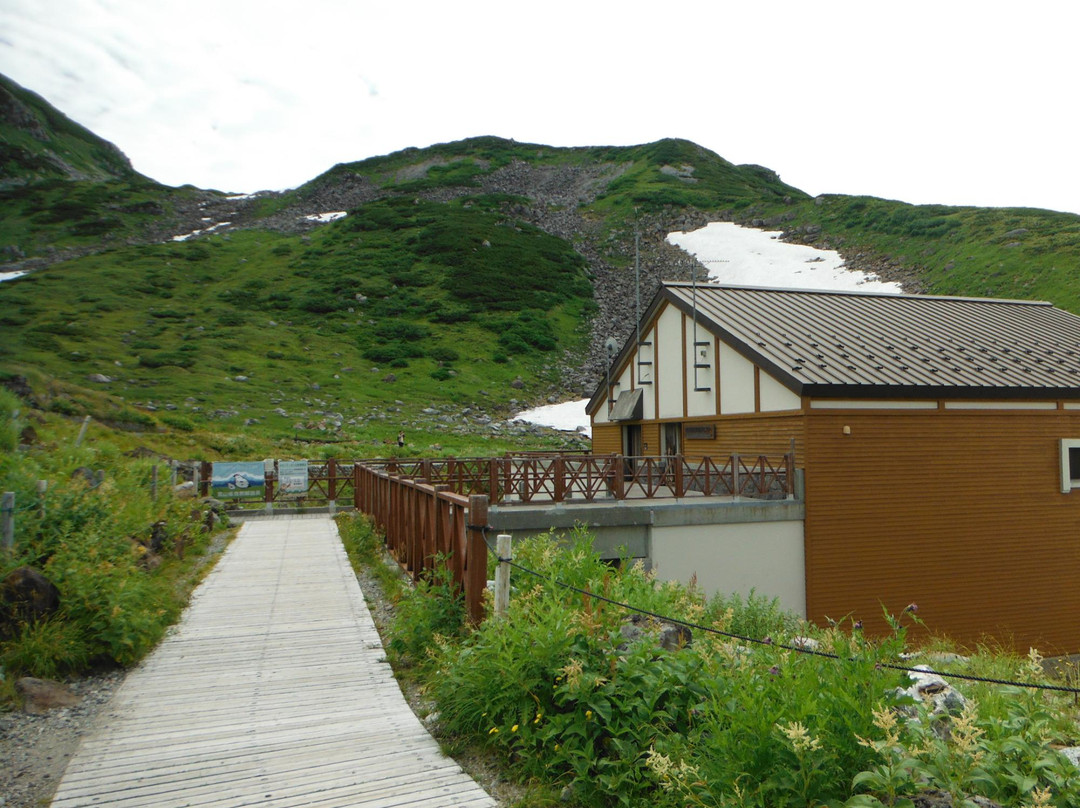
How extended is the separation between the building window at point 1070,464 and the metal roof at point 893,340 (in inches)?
45.7

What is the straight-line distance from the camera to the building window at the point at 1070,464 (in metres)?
15.9

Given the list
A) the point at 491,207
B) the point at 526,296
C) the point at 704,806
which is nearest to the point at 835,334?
the point at 704,806

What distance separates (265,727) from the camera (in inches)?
230

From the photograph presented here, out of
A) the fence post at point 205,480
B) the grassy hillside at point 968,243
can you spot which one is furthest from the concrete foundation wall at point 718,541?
the grassy hillside at point 968,243

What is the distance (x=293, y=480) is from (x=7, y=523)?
47.6ft

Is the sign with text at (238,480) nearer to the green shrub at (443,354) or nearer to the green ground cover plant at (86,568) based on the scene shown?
the green ground cover plant at (86,568)

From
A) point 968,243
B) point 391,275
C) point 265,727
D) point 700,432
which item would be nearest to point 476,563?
point 265,727

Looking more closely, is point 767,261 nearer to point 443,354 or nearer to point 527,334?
point 527,334

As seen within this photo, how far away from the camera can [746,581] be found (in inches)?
560

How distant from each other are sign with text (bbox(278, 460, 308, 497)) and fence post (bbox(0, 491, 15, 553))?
1437 centimetres

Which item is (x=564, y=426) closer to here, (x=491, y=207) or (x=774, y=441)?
(x=774, y=441)

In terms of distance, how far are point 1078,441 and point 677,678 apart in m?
15.8

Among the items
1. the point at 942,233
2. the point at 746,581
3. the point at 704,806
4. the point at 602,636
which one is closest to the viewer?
the point at 704,806

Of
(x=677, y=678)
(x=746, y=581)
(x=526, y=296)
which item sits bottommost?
(x=746, y=581)
